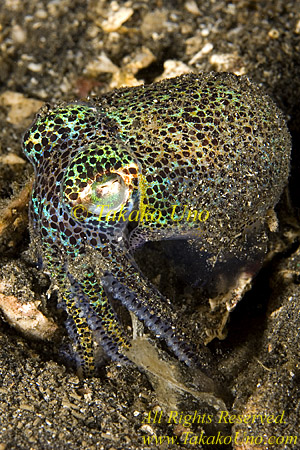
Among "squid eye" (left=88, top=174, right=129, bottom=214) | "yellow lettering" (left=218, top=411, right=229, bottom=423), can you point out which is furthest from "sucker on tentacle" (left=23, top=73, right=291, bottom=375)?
"yellow lettering" (left=218, top=411, right=229, bottom=423)

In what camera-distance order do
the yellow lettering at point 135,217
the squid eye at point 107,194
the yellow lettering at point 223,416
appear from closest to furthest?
the squid eye at point 107,194, the yellow lettering at point 135,217, the yellow lettering at point 223,416

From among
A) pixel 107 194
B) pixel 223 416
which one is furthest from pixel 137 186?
pixel 223 416

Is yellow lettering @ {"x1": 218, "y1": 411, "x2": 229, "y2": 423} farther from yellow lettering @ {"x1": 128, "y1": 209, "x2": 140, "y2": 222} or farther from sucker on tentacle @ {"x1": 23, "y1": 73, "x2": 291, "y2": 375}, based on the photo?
yellow lettering @ {"x1": 128, "y1": 209, "x2": 140, "y2": 222}

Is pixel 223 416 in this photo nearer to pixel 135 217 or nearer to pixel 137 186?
pixel 135 217

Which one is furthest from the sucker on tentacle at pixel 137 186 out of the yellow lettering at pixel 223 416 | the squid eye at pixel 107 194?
the yellow lettering at pixel 223 416

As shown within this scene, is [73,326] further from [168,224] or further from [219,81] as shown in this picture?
[219,81]

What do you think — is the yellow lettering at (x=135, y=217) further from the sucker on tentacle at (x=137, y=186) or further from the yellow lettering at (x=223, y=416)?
the yellow lettering at (x=223, y=416)

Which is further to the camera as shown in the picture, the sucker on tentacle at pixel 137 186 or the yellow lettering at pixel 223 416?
the yellow lettering at pixel 223 416

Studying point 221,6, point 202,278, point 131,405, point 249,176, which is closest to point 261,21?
point 221,6
